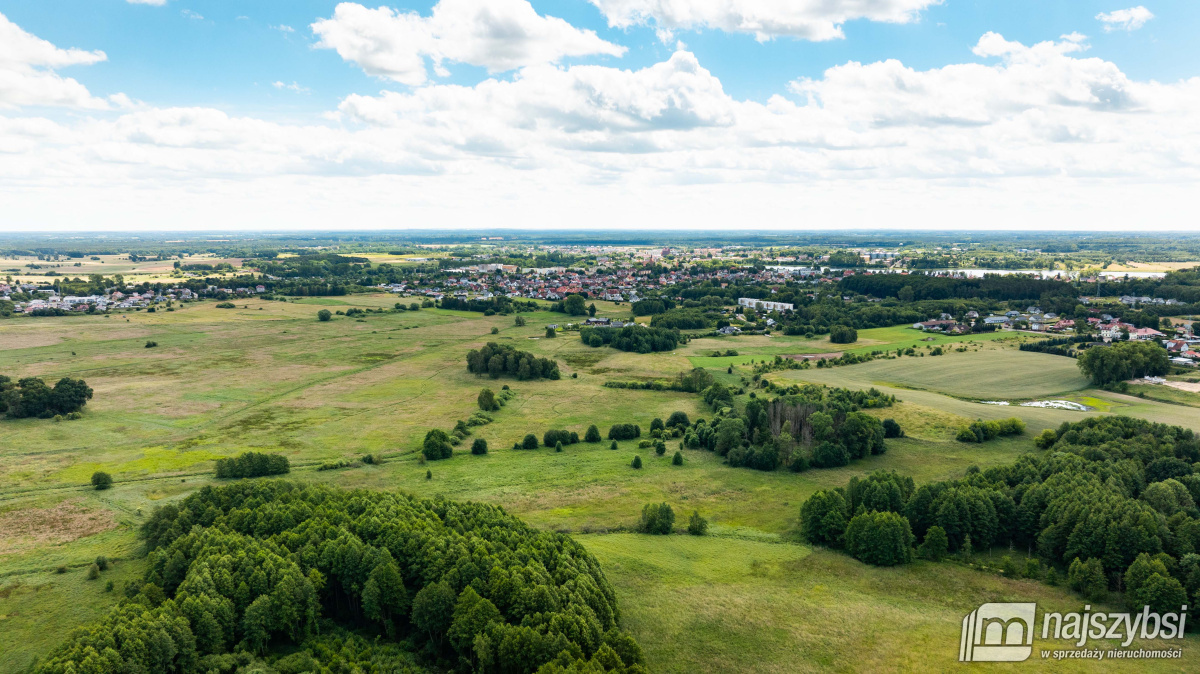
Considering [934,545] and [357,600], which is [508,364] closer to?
[357,600]

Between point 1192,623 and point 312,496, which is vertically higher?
point 312,496

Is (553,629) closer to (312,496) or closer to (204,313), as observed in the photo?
(312,496)

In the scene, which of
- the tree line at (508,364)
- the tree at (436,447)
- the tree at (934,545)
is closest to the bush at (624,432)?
the tree at (436,447)

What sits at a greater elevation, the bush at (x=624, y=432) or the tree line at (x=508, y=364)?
the tree line at (x=508, y=364)

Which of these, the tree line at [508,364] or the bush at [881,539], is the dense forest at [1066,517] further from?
the tree line at [508,364]

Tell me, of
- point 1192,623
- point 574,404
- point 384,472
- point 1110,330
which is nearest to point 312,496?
point 384,472

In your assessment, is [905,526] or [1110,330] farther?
[1110,330]

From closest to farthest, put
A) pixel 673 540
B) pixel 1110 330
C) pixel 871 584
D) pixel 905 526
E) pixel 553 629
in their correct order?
pixel 553 629 → pixel 871 584 → pixel 905 526 → pixel 673 540 → pixel 1110 330

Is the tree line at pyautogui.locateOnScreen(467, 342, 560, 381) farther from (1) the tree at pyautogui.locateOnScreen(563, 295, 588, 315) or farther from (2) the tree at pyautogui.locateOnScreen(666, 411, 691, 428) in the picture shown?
(1) the tree at pyautogui.locateOnScreen(563, 295, 588, 315)
